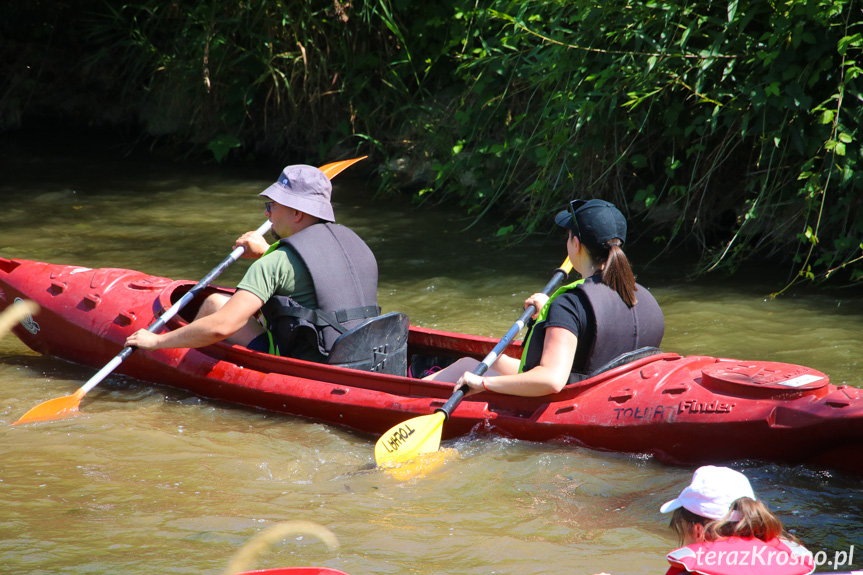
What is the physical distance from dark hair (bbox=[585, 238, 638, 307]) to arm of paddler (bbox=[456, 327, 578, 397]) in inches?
9.8

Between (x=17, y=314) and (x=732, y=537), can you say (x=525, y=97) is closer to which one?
(x=17, y=314)

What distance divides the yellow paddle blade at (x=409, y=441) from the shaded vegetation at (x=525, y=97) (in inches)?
107

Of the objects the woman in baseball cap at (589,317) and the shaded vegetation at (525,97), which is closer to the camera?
the woman in baseball cap at (589,317)

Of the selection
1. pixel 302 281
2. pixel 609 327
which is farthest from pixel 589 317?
pixel 302 281

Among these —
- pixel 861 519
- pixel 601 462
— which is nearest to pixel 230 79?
pixel 601 462

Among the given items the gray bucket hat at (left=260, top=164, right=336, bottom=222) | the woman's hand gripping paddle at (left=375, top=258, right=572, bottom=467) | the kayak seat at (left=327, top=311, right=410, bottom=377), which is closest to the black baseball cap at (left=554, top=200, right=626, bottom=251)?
the woman's hand gripping paddle at (left=375, top=258, right=572, bottom=467)

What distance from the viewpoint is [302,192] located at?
3.94m

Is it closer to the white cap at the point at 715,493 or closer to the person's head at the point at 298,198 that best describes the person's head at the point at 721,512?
the white cap at the point at 715,493

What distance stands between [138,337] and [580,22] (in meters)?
3.78

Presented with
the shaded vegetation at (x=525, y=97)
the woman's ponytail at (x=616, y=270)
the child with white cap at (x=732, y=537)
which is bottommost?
the child with white cap at (x=732, y=537)

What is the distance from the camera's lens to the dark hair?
3.33 m

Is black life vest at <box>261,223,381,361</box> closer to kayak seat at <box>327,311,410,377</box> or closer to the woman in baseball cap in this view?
kayak seat at <box>327,311,410,377</box>

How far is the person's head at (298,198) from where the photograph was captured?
3912mm

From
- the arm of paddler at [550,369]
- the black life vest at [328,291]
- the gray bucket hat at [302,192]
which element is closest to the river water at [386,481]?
Answer: the arm of paddler at [550,369]
